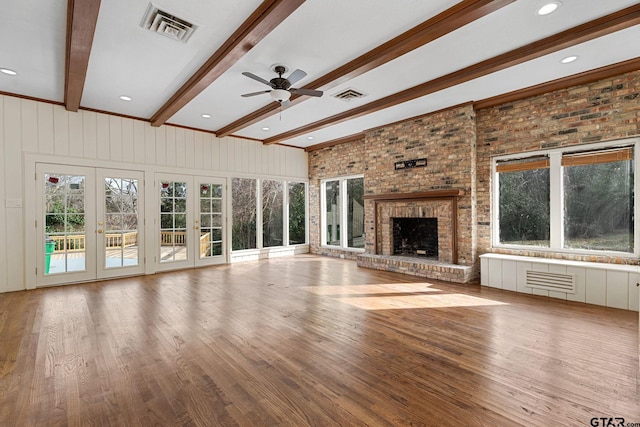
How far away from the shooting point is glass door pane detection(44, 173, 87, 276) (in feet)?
17.1

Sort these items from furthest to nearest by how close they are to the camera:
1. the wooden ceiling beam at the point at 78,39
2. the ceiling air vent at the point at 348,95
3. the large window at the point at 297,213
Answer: the large window at the point at 297,213, the ceiling air vent at the point at 348,95, the wooden ceiling beam at the point at 78,39

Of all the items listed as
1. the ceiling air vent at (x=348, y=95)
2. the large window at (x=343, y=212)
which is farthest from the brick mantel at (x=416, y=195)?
the ceiling air vent at (x=348, y=95)

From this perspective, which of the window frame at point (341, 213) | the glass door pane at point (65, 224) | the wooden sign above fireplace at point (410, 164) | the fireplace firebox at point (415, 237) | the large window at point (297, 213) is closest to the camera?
the glass door pane at point (65, 224)

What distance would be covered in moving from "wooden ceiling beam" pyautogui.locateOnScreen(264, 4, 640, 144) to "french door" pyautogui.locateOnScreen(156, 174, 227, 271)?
3711mm

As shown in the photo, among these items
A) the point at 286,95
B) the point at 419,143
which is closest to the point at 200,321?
the point at 286,95

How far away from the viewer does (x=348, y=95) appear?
4957 mm

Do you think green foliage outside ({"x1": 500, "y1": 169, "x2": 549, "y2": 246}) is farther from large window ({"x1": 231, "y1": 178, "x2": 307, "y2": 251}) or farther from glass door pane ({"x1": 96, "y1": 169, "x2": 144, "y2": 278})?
glass door pane ({"x1": 96, "y1": 169, "x2": 144, "y2": 278})

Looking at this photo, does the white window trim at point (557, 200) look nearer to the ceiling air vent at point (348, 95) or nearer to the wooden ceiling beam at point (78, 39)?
the ceiling air vent at point (348, 95)

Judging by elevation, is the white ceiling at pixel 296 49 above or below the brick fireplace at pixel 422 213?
above

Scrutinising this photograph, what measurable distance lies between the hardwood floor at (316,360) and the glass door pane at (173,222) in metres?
1.99

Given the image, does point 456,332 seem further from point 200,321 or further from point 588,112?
point 588,112

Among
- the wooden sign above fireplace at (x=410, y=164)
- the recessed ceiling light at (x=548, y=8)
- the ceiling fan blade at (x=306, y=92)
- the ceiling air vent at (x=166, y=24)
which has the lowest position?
the wooden sign above fireplace at (x=410, y=164)

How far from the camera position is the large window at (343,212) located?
314 inches

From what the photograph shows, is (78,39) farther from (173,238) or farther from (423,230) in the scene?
(423,230)
